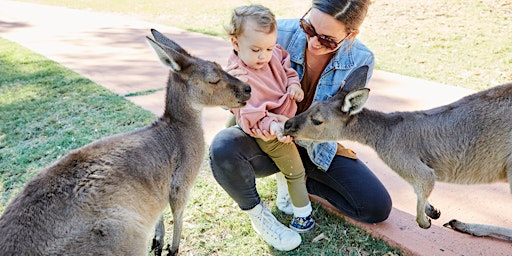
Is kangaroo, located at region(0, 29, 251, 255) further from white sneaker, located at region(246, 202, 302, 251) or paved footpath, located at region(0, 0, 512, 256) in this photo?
paved footpath, located at region(0, 0, 512, 256)

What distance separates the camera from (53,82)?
18.7ft

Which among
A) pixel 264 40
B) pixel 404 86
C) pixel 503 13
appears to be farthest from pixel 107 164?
pixel 503 13

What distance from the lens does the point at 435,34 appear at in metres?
7.22

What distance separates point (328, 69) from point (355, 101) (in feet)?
1.39

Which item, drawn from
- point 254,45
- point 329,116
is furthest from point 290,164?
point 254,45

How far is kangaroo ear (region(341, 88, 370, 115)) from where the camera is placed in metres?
2.33

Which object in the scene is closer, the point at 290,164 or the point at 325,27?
the point at 325,27

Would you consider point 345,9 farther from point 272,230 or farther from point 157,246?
point 157,246

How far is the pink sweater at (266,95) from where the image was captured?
2.51 meters

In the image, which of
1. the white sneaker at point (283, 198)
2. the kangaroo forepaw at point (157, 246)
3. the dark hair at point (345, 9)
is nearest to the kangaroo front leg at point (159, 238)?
the kangaroo forepaw at point (157, 246)

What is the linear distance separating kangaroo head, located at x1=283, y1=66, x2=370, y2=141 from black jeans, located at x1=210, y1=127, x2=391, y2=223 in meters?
0.28

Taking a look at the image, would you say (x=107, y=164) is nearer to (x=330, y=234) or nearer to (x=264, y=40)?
(x=264, y=40)

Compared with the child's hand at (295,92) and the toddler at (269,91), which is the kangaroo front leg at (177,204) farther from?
the child's hand at (295,92)

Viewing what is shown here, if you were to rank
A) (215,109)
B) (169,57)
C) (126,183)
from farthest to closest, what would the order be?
(215,109) < (169,57) < (126,183)
